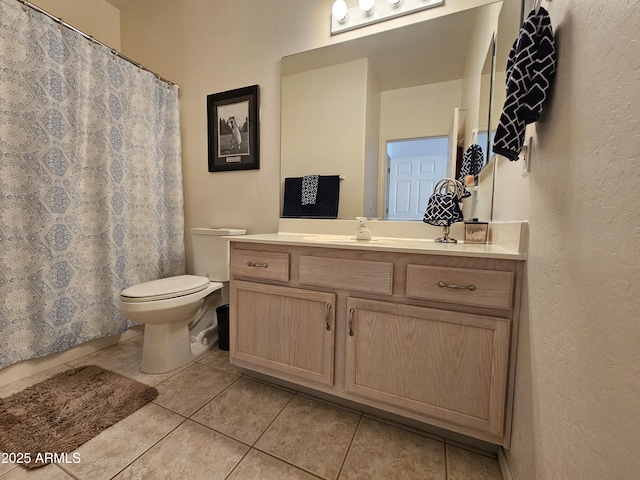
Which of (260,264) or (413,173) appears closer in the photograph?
(260,264)

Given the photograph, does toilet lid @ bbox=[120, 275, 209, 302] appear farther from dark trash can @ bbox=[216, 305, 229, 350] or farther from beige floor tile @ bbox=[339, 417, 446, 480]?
beige floor tile @ bbox=[339, 417, 446, 480]

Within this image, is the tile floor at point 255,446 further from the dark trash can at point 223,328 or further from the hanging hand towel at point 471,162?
the hanging hand towel at point 471,162

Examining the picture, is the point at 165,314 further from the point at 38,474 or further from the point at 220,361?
the point at 38,474

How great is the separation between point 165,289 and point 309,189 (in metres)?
1.04

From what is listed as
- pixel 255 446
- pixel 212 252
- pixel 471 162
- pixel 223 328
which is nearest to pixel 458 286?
pixel 471 162

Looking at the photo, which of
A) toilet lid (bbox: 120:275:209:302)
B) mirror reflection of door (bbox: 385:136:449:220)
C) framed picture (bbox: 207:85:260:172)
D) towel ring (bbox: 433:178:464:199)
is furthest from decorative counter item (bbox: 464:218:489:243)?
toilet lid (bbox: 120:275:209:302)

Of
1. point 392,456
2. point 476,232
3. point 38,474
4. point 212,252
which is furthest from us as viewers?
point 212,252

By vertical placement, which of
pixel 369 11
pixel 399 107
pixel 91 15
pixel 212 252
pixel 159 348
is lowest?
pixel 159 348

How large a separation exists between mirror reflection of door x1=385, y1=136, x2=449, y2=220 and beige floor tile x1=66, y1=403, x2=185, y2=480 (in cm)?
150

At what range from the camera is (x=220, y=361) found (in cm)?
174

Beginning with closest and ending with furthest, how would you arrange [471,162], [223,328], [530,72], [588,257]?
[588,257]
[530,72]
[471,162]
[223,328]

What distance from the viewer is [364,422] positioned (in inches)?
48.7

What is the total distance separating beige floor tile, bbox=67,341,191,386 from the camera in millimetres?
1540

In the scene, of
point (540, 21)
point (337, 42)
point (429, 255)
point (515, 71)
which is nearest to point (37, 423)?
point (429, 255)
